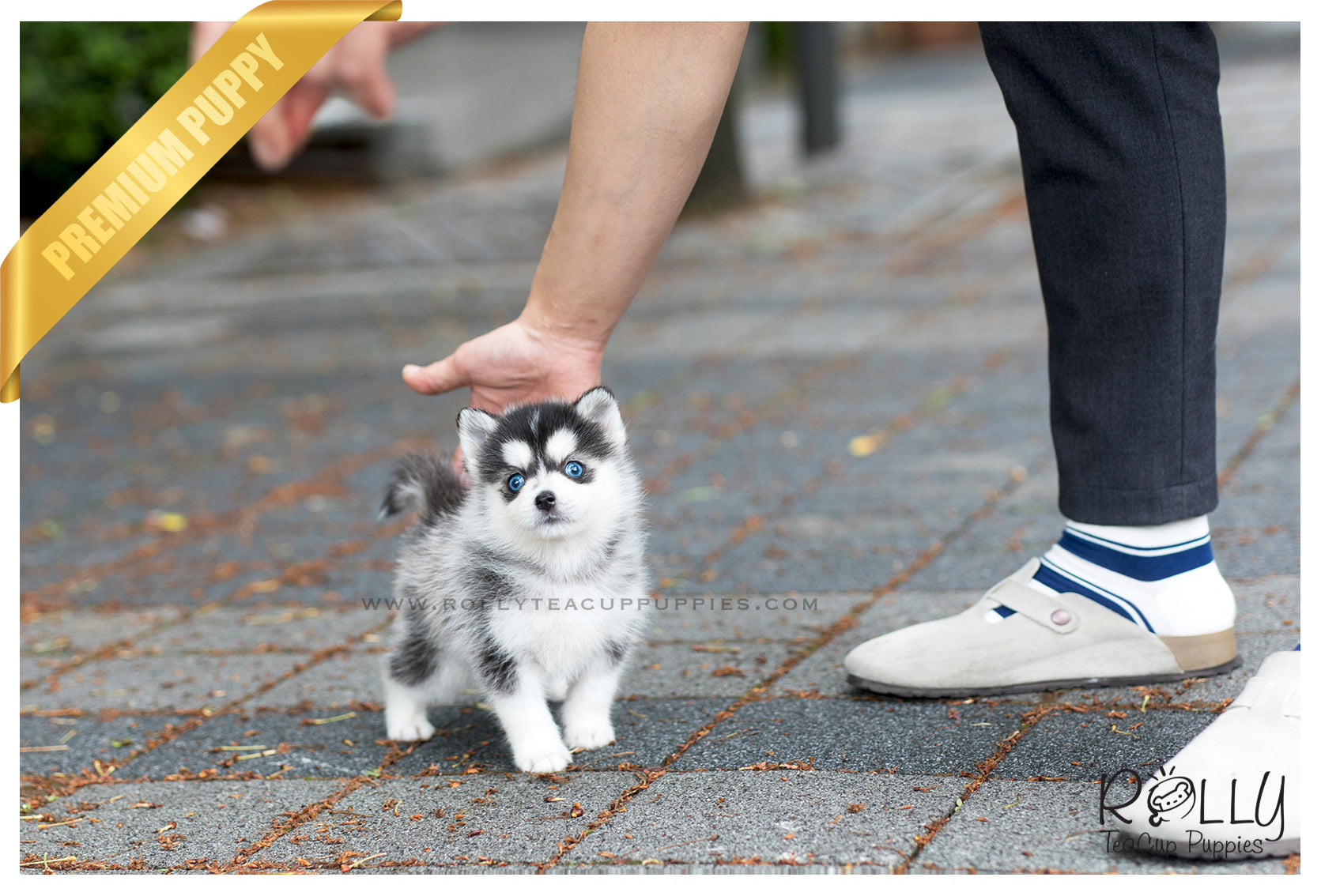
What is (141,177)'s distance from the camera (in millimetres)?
1934

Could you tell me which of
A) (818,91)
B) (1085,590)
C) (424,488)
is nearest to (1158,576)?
(1085,590)

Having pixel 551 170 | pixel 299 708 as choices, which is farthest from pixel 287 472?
pixel 551 170

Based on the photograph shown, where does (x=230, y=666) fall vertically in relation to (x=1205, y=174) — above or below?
below

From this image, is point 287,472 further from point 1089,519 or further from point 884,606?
point 1089,519

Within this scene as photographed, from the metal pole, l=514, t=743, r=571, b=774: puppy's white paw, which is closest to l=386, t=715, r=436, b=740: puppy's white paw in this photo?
l=514, t=743, r=571, b=774: puppy's white paw

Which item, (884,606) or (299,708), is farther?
(884,606)

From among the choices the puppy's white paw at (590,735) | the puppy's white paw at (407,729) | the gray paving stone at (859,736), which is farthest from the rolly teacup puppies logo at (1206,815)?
the puppy's white paw at (407,729)

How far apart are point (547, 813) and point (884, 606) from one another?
1.34 metres

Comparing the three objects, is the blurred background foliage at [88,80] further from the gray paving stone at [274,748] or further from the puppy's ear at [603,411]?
the puppy's ear at [603,411]

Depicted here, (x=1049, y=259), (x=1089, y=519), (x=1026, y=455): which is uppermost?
(x=1049, y=259)

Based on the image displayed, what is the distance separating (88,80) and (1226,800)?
36.9ft
